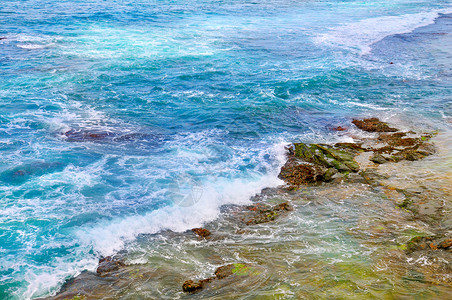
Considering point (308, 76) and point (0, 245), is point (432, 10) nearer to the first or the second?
point (308, 76)

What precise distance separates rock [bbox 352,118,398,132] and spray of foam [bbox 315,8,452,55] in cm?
1836

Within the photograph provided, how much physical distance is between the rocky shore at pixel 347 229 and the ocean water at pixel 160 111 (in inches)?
42.1

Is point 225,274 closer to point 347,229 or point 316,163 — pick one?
point 347,229

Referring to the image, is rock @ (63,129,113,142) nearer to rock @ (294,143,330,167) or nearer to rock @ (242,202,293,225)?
rock @ (242,202,293,225)

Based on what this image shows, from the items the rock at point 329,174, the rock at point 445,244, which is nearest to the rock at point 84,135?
the rock at point 329,174

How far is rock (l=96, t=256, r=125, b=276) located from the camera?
12.3 metres

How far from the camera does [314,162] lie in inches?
730

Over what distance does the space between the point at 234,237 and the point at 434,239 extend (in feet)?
21.8

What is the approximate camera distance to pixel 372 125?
22156mm

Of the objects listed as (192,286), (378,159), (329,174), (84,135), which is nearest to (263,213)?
(329,174)

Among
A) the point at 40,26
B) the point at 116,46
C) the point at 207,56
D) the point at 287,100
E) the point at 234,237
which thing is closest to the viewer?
the point at 234,237

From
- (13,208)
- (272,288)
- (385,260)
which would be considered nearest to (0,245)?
(13,208)

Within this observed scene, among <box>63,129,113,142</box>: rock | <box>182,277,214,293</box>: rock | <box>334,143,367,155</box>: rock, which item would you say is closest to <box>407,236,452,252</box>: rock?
<box>182,277,214,293</box>: rock

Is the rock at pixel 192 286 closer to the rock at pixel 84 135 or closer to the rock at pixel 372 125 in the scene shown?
the rock at pixel 84 135
